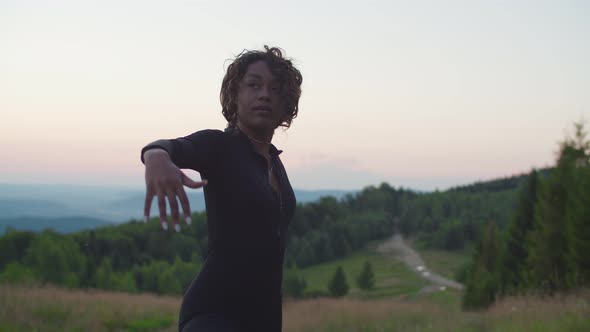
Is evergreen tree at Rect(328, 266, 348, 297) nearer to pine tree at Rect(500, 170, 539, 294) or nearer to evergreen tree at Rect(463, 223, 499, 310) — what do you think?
evergreen tree at Rect(463, 223, 499, 310)

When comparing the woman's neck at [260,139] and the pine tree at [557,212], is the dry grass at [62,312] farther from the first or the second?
the pine tree at [557,212]

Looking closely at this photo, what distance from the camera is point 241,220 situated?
2316mm

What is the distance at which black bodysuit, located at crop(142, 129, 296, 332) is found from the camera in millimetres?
2297

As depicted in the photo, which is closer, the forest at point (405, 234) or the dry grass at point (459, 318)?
the dry grass at point (459, 318)

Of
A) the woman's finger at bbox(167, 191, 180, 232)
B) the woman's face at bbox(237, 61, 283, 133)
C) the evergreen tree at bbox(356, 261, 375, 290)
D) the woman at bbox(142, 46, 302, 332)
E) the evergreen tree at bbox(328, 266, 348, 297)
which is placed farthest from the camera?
the evergreen tree at bbox(356, 261, 375, 290)

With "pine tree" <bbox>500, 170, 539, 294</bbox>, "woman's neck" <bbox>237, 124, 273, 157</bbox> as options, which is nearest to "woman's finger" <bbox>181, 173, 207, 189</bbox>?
"woman's neck" <bbox>237, 124, 273, 157</bbox>

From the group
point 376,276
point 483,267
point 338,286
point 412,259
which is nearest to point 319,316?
point 483,267

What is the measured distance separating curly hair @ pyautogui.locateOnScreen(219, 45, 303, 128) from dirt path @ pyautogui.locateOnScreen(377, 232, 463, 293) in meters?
71.3

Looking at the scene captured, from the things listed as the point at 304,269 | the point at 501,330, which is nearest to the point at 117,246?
the point at 304,269

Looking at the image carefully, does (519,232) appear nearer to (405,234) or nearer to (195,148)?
(195,148)

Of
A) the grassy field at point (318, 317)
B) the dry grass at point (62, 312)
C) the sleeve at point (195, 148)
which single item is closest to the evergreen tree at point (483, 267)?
the grassy field at point (318, 317)

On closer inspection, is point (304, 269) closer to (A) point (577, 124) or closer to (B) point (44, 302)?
(A) point (577, 124)

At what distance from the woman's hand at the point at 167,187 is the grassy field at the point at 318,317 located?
597 cm

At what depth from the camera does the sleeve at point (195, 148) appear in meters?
1.91
